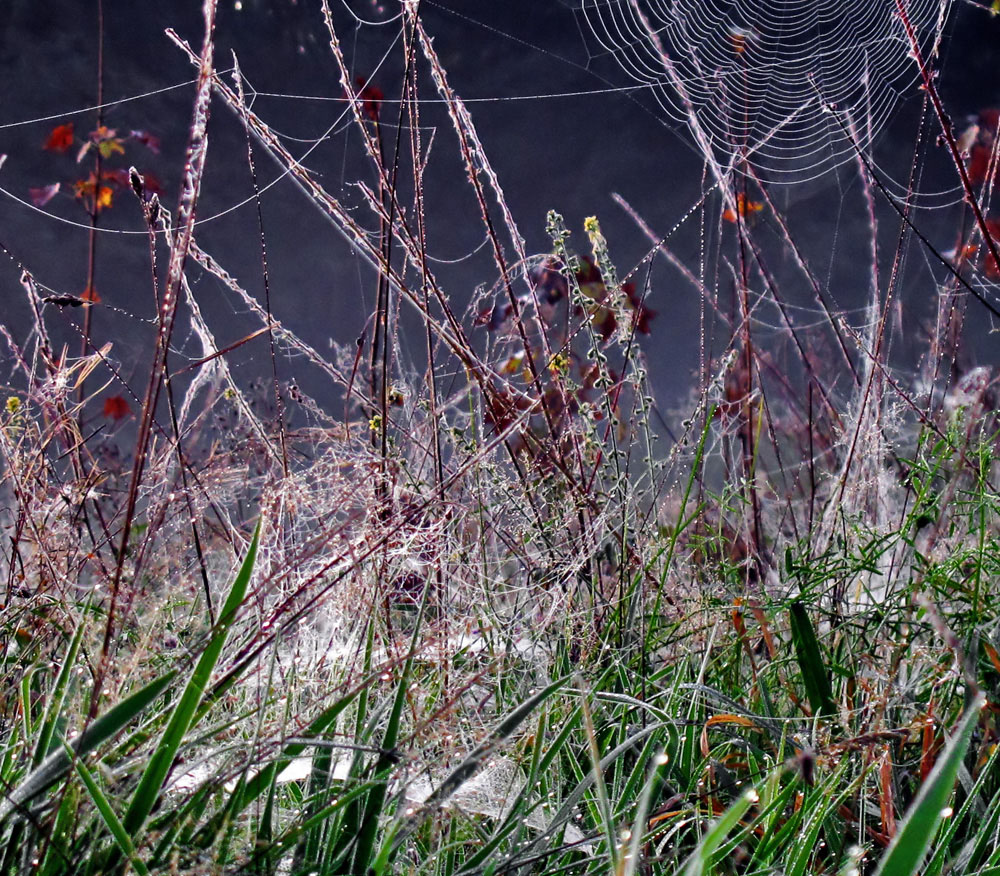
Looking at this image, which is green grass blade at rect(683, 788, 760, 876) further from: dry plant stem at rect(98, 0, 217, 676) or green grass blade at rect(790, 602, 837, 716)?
green grass blade at rect(790, 602, 837, 716)

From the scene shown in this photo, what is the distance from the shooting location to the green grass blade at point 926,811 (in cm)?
36

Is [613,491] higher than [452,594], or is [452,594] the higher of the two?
[613,491]

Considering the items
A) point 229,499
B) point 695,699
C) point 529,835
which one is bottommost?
point 529,835

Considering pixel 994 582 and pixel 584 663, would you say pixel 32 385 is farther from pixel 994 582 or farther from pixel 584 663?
pixel 994 582

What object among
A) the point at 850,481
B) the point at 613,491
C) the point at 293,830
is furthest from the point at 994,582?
the point at 293,830

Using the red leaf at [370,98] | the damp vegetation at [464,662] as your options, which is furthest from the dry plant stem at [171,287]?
the red leaf at [370,98]

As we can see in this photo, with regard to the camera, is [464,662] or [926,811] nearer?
[926,811]

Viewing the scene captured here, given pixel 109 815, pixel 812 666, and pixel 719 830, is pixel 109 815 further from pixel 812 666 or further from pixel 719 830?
pixel 812 666

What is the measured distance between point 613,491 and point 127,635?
70cm

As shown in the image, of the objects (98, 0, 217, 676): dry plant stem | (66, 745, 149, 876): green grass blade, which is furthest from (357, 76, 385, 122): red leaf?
(66, 745, 149, 876): green grass blade

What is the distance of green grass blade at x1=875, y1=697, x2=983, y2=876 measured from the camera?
1.19 ft

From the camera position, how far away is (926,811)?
14.6 inches

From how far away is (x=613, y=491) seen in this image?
121cm

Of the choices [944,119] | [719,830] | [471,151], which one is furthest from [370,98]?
[719,830]
